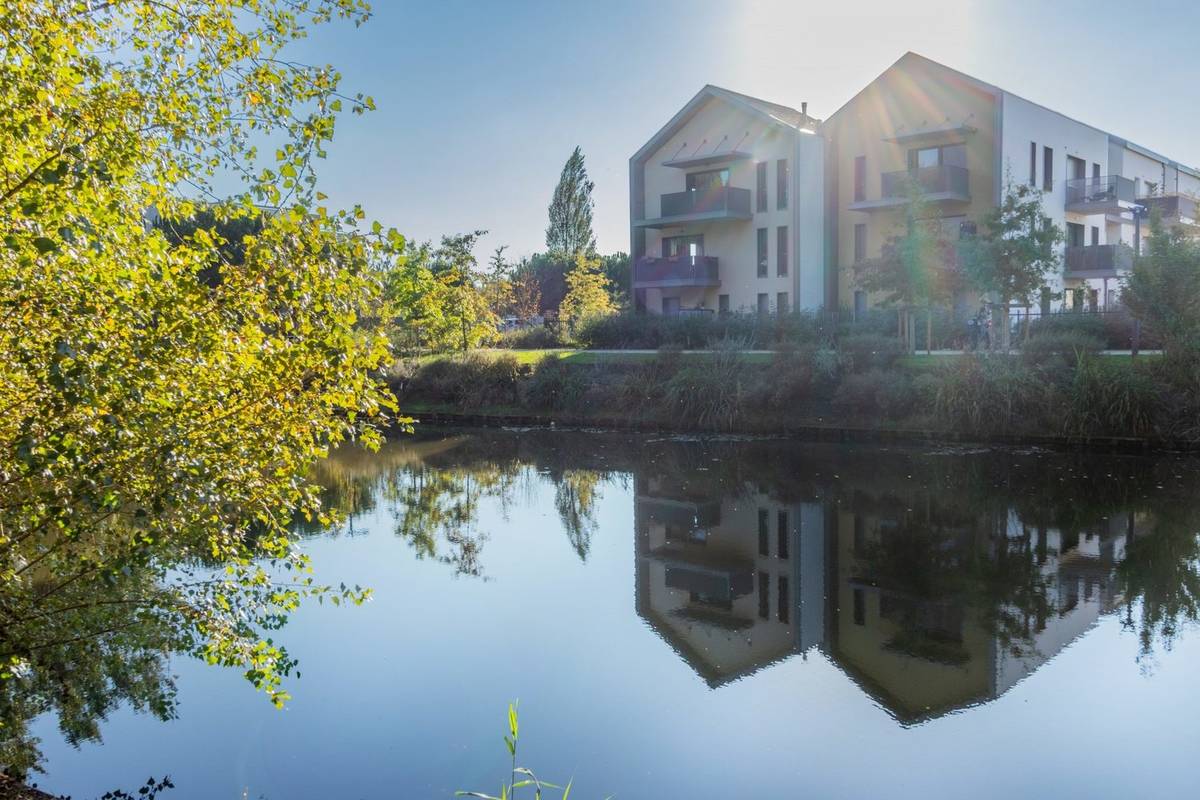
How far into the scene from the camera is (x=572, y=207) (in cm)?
6931

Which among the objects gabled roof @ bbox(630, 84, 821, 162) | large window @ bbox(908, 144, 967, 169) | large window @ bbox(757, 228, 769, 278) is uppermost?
gabled roof @ bbox(630, 84, 821, 162)

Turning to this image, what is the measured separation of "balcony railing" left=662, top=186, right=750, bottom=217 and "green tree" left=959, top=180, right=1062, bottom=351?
11.7 metres

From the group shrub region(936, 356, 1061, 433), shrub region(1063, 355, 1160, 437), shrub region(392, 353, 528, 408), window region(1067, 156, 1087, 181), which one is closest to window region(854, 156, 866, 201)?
window region(1067, 156, 1087, 181)

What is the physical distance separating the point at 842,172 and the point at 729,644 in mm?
29205

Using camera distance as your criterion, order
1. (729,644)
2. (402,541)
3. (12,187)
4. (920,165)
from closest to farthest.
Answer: (12,187)
(729,644)
(402,541)
(920,165)

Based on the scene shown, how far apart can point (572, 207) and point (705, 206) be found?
33.3 metres

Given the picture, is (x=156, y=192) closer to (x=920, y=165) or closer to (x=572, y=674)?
(x=572, y=674)

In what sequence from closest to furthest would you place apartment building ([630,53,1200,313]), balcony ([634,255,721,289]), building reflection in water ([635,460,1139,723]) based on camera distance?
building reflection in water ([635,460,1139,723]) → apartment building ([630,53,1200,313]) → balcony ([634,255,721,289])

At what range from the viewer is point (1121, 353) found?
23.6 m

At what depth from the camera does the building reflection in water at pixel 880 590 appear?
8.65m

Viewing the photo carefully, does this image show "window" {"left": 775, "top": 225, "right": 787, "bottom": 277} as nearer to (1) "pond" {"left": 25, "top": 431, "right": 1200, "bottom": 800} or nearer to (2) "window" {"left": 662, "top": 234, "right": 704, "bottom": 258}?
(2) "window" {"left": 662, "top": 234, "right": 704, "bottom": 258}

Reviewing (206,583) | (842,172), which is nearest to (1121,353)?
(842,172)

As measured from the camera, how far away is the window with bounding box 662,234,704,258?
38906 millimetres

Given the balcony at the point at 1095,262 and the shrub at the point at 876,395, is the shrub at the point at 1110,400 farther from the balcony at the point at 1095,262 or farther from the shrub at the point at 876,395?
the balcony at the point at 1095,262
